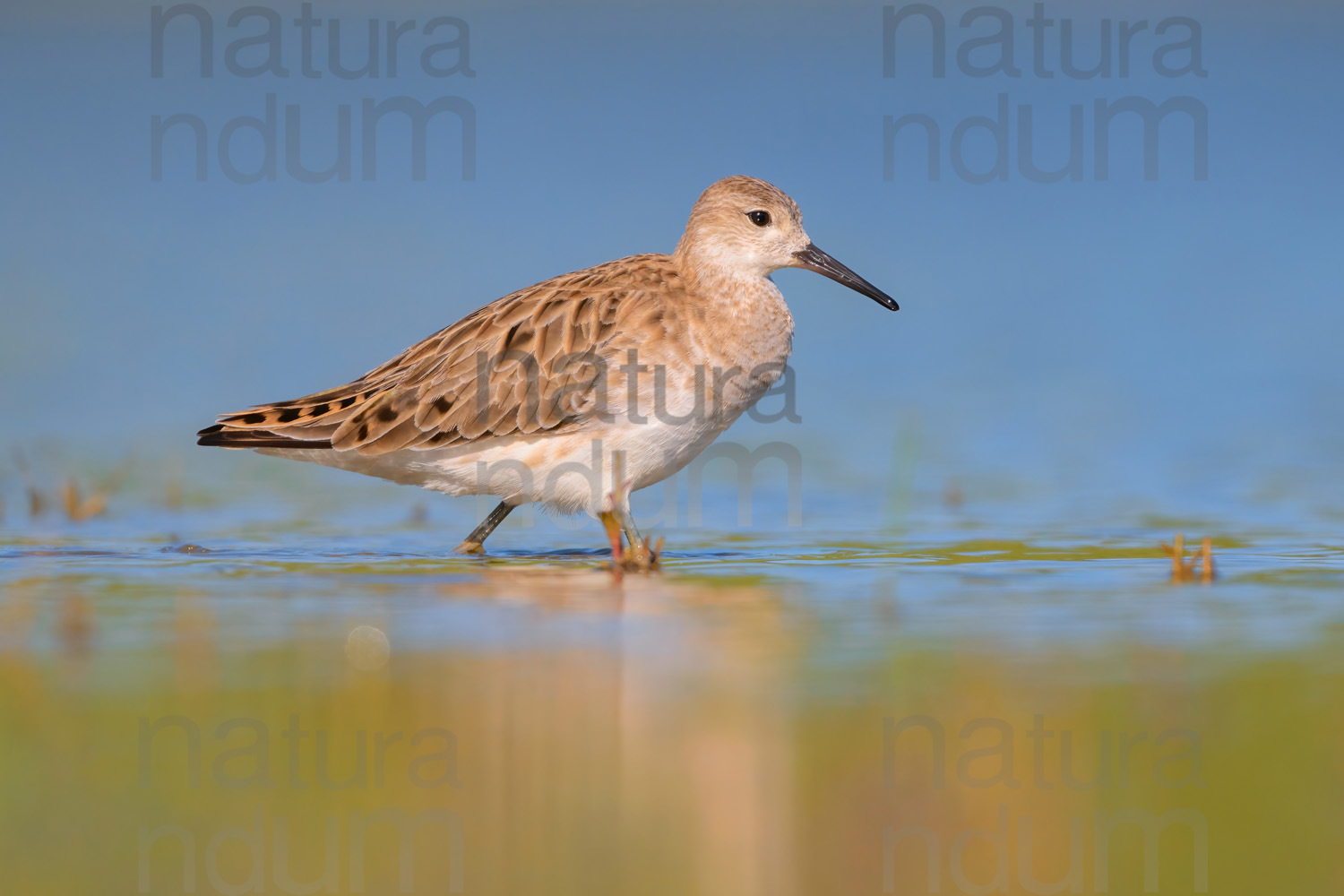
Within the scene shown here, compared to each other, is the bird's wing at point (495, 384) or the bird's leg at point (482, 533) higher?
the bird's wing at point (495, 384)

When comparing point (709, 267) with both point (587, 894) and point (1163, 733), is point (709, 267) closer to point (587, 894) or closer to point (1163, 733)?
point (1163, 733)

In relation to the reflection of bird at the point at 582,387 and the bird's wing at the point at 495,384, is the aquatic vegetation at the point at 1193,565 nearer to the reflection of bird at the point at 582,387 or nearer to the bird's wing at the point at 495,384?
the reflection of bird at the point at 582,387

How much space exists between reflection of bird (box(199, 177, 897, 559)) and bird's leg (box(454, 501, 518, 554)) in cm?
1

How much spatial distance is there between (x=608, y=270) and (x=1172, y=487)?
4895 mm

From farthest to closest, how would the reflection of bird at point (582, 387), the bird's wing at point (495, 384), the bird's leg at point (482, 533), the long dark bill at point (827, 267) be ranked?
the long dark bill at point (827, 267) < the bird's leg at point (482, 533) < the bird's wing at point (495, 384) < the reflection of bird at point (582, 387)

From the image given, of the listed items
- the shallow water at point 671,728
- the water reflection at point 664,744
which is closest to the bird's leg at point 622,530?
the shallow water at point 671,728

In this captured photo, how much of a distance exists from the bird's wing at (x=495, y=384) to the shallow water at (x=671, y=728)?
3.42 ft

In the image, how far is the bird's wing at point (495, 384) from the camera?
8.88 metres

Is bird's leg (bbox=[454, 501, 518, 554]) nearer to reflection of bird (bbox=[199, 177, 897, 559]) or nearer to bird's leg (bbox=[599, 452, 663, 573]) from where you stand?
reflection of bird (bbox=[199, 177, 897, 559])

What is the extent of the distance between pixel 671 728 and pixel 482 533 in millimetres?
4317

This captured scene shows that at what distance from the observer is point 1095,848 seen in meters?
4.23

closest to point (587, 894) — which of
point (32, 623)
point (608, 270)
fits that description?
point (32, 623)

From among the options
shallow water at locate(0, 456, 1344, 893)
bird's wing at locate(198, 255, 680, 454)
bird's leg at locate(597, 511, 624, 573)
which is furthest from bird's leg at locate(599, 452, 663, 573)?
bird's wing at locate(198, 255, 680, 454)

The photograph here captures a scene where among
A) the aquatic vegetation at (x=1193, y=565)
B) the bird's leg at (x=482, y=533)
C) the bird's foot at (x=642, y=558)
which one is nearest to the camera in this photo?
the aquatic vegetation at (x=1193, y=565)
